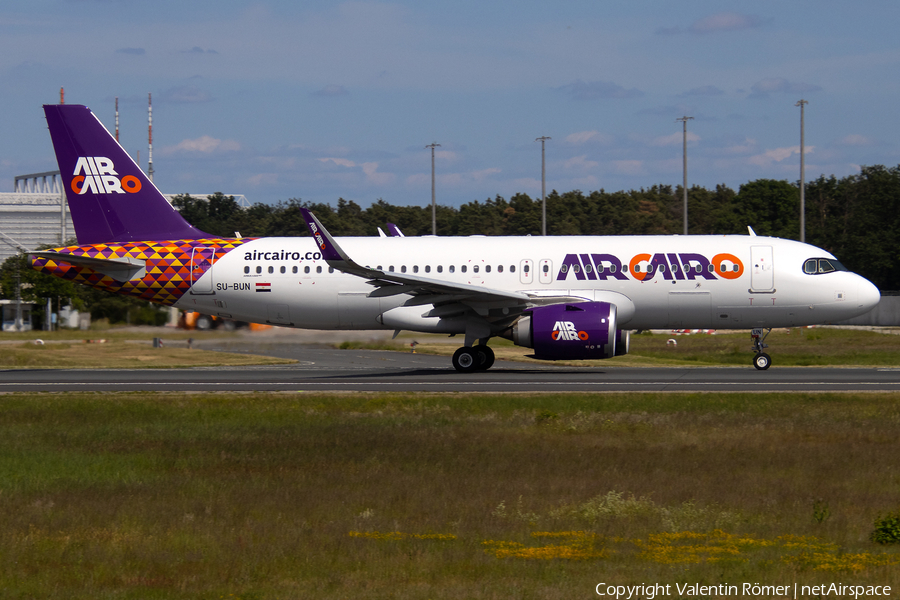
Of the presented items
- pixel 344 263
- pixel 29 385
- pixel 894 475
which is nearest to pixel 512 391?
pixel 344 263

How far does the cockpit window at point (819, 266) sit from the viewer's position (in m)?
28.1

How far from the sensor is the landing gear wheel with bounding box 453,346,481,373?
28.9 metres

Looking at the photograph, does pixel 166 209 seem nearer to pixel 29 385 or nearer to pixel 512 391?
pixel 29 385

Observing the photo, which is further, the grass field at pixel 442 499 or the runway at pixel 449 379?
the runway at pixel 449 379

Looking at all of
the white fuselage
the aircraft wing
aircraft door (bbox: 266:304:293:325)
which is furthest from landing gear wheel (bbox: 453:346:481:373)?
aircraft door (bbox: 266:304:293:325)

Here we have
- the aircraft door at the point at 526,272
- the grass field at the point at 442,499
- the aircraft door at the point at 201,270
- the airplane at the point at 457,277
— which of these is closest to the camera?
the grass field at the point at 442,499

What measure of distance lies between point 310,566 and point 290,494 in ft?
10.6

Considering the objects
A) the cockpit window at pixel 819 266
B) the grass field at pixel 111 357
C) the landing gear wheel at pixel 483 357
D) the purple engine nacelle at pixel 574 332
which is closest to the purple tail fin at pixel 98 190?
the grass field at pixel 111 357

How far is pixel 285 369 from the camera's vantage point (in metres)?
33.1

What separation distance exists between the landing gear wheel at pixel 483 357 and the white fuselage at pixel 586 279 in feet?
6.38

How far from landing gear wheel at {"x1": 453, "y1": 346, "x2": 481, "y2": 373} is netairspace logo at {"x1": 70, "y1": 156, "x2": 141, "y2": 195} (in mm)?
11485

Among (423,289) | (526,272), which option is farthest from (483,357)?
(423,289)

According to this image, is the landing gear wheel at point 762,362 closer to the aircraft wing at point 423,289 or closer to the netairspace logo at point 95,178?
the aircraft wing at point 423,289

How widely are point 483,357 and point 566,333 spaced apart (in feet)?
12.2
